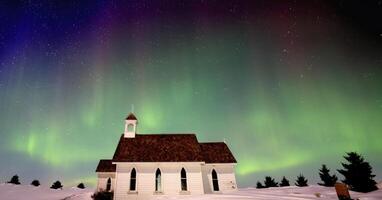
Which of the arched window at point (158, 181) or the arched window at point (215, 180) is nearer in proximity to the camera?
the arched window at point (158, 181)

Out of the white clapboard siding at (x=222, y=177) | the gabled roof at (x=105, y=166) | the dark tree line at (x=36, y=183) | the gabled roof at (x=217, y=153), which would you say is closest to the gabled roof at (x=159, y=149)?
the gabled roof at (x=217, y=153)

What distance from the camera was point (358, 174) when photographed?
28328 millimetres

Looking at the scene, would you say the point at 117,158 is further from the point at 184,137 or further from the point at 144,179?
the point at 184,137

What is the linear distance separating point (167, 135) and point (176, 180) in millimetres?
8118

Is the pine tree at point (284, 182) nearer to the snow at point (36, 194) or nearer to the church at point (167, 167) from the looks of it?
the church at point (167, 167)

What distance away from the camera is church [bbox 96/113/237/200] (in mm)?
25234

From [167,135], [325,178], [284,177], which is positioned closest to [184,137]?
[167,135]

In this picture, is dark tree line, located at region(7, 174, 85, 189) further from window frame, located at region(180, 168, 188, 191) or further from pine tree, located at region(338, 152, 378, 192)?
pine tree, located at region(338, 152, 378, 192)

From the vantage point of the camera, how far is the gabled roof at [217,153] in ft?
96.5

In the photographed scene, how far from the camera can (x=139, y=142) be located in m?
30.0

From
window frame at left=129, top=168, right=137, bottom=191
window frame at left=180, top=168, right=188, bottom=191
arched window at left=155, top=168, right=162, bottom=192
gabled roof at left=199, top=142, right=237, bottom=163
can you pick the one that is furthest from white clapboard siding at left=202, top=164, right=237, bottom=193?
window frame at left=129, top=168, right=137, bottom=191

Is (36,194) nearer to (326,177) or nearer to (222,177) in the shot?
(222,177)

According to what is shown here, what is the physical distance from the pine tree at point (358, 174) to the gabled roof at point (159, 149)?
67.2 feet

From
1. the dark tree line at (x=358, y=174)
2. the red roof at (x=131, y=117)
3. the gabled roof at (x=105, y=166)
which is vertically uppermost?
the red roof at (x=131, y=117)
